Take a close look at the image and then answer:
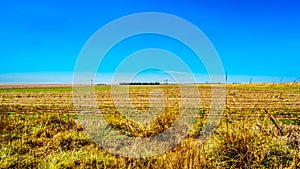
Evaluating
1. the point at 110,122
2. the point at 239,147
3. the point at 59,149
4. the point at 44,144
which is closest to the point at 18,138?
the point at 44,144

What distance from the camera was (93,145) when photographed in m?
6.60

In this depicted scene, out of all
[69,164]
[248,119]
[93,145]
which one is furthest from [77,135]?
[248,119]

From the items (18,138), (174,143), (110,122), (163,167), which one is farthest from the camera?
(110,122)

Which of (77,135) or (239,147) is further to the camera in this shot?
(77,135)

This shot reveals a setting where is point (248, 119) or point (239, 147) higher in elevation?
point (248, 119)

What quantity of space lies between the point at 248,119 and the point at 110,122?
3.37m

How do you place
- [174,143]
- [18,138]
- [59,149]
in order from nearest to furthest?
[59,149] → [174,143] → [18,138]

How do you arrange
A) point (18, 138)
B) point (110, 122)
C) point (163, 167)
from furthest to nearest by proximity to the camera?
point (110, 122), point (18, 138), point (163, 167)

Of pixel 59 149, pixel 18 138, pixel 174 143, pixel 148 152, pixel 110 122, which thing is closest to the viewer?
pixel 148 152

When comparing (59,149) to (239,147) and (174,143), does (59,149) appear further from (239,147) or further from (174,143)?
(239,147)

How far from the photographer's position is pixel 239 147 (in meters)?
5.22

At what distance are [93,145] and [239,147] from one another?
2784 mm

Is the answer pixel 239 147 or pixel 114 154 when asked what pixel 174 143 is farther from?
pixel 239 147

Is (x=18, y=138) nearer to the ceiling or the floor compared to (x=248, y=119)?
nearer to the floor
